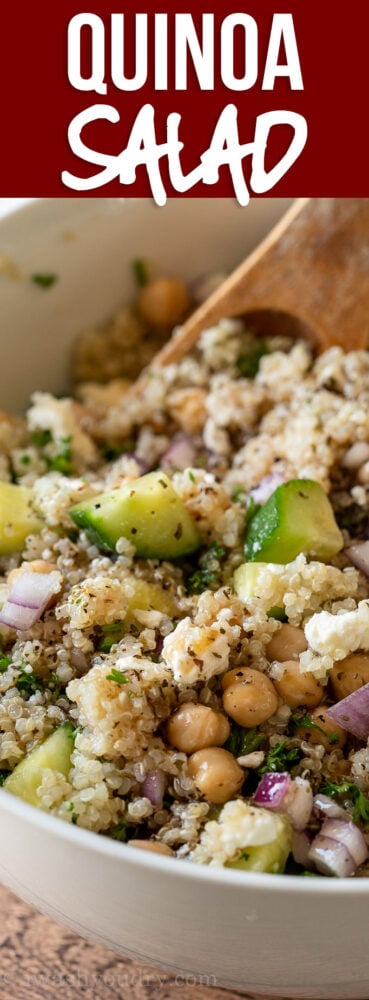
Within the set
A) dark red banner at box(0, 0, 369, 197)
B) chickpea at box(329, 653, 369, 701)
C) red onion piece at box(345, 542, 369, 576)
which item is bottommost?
chickpea at box(329, 653, 369, 701)

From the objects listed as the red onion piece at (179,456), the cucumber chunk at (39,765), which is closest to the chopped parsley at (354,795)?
the cucumber chunk at (39,765)

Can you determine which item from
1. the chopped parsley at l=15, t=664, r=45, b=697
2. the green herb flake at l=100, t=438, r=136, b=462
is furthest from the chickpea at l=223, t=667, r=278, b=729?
the green herb flake at l=100, t=438, r=136, b=462

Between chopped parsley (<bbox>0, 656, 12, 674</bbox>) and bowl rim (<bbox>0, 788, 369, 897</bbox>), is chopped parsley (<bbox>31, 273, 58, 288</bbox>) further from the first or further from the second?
bowl rim (<bbox>0, 788, 369, 897</bbox>)

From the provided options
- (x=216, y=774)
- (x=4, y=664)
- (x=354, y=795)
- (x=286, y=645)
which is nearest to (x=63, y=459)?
(x=4, y=664)

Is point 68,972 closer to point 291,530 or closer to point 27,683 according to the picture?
point 27,683

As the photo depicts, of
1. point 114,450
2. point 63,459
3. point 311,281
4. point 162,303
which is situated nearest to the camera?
point 63,459

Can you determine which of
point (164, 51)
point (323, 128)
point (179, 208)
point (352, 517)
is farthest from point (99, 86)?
point (352, 517)
